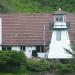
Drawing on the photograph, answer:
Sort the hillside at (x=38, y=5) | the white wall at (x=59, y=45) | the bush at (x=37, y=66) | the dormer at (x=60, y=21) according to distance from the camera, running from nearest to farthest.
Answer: the bush at (x=37, y=66), the white wall at (x=59, y=45), the dormer at (x=60, y=21), the hillside at (x=38, y=5)

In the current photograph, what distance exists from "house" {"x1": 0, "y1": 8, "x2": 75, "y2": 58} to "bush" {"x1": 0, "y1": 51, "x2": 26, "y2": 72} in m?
8.97

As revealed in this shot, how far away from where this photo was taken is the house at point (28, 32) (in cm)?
6806


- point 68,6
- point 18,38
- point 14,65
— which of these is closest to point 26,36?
point 18,38

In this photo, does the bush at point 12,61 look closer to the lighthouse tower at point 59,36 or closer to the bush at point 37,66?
the bush at point 37,66

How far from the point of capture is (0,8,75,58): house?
6806 centimetres

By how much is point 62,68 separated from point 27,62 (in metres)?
3.24

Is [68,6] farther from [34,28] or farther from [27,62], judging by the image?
[27,62]

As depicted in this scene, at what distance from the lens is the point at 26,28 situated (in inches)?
2768

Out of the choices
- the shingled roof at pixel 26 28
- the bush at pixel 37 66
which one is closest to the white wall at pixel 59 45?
the shingled roof at pixel 26 28

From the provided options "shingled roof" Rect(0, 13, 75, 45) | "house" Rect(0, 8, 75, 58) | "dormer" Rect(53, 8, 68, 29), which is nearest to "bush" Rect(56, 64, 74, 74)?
"house" Rect(0, 8, 75, 58)

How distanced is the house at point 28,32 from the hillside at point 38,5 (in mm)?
12051

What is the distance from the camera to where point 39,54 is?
66500 millimetres

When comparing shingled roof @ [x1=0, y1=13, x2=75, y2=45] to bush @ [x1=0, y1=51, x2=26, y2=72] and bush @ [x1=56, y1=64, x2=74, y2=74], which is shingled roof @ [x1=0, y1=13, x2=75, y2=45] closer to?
bush @ [x1=56, y1=64, x2=74, y2=74]

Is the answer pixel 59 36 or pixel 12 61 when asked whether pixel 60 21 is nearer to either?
pixel 59 36
